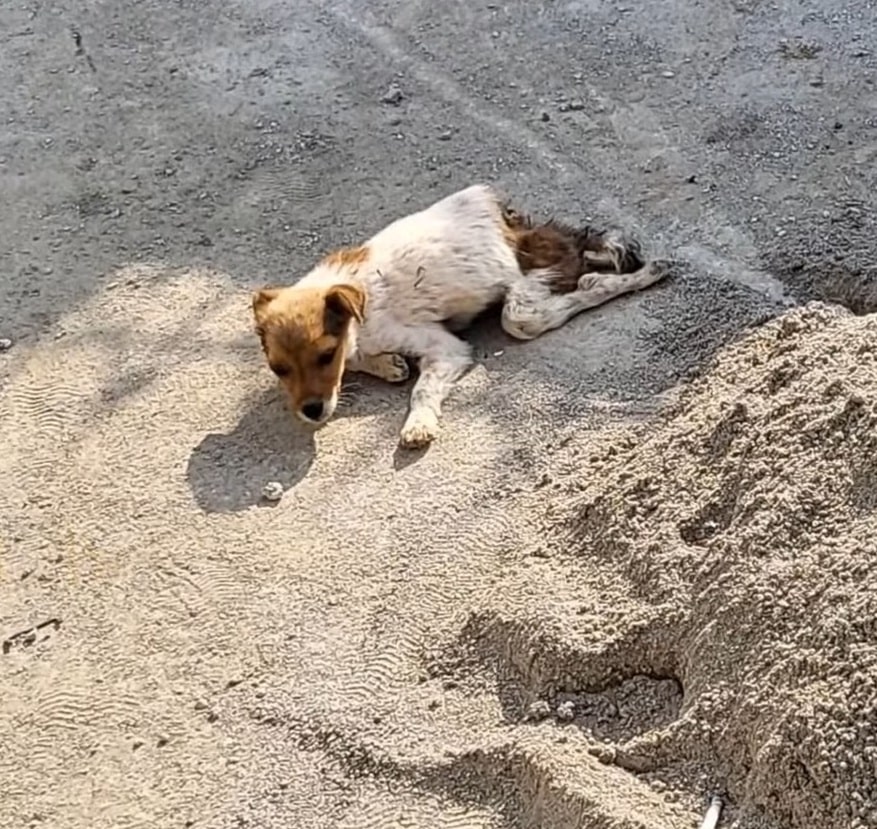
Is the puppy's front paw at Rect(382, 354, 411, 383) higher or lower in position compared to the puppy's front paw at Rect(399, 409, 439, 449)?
lower

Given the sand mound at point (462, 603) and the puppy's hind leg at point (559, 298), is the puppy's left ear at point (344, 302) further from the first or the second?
the puppy's hind leg at point (559, 298)

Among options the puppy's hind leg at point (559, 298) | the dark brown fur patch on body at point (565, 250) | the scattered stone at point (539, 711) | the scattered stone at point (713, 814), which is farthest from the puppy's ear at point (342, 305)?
the scattered stone at point (713, 814)

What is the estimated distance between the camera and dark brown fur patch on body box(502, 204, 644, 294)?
545 cm

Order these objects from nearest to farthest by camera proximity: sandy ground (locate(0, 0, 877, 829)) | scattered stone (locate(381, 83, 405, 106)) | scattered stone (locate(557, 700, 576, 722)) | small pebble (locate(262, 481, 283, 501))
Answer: sandy ground (locate(0, 0, 877, 829)) → scattered stone (locate(557, 700, 576, 722)) → small pebble (locate(262, 481, 283, 501)) → scattered stone (locate(381, 83, 405, 106))

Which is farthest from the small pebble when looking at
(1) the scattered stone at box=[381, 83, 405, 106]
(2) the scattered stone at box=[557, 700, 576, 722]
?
(1) the scattered stone at box=[381, 83, 405, 106]

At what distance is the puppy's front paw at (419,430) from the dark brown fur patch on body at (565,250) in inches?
31.8

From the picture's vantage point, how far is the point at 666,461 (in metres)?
4.23

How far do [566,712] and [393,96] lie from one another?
3.82 metres

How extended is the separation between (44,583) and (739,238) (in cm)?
271

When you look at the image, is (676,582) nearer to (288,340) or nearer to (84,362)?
(288,340)

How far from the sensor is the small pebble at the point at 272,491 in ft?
15.6

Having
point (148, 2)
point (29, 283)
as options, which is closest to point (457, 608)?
point (29, 283)

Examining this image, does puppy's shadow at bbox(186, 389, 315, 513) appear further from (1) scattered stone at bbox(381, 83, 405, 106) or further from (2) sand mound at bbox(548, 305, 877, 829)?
(1) scattered stone at bbox(381, 83, 405, 106)

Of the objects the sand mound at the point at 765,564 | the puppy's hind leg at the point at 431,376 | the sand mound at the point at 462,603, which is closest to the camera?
the sand mound at the point at 765,564
